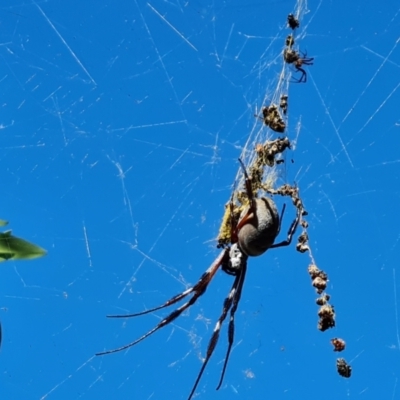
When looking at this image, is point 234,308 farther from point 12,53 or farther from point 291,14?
point 12,53

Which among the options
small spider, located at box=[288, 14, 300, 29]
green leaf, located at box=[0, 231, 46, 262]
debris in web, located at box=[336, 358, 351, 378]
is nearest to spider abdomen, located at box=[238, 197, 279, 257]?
debris in web, located at box=[336, 358, 351, 378]

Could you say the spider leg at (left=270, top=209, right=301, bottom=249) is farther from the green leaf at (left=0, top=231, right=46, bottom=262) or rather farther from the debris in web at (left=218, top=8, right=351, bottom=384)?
the green leaf at (left=0, top=231, right=46, bottom=262)

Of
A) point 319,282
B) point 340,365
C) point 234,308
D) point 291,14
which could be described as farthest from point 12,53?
point 340,365

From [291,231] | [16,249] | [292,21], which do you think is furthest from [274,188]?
[16,249]

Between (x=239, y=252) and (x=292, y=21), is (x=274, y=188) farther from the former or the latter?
(x=292, y=21)

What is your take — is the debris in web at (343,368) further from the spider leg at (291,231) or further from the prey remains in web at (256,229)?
the spider leg at (291,231)

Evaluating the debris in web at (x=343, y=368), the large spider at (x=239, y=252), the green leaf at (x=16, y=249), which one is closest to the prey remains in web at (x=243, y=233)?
the large spider at (x=239, y=252)

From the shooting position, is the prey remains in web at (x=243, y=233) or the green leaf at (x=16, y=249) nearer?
the green leaf at (x=16, y=249)
